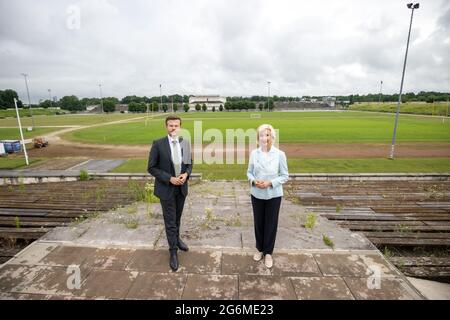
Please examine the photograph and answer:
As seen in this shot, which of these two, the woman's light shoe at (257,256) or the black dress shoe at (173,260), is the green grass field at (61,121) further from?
the woman's light shoe at (257,256)

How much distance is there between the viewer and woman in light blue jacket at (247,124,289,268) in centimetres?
354

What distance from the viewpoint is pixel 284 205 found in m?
6.47

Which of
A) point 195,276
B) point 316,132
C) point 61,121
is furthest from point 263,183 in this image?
point 61,121

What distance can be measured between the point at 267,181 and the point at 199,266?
5.17 feet

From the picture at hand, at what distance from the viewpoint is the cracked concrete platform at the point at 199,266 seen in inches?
120

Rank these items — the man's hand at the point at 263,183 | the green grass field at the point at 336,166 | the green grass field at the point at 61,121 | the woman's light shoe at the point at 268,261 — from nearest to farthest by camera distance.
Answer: the man's hand at the point at 263,183 → the woman's light shoe at the point at 268,261 → the green grass field at the point at 336,166 → the green grass field at the point at 61,121

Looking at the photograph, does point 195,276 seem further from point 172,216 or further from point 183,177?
point 183,177

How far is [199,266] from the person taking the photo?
3.57 m

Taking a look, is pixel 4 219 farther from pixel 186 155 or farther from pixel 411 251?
pixel 411 251

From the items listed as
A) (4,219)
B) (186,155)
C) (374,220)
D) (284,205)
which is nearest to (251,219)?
(284,205)

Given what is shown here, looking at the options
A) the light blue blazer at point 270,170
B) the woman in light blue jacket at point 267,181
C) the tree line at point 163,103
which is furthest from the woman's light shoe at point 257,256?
the tree line at point 163,103

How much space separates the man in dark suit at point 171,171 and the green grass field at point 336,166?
356 inches

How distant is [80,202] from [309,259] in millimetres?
6224
